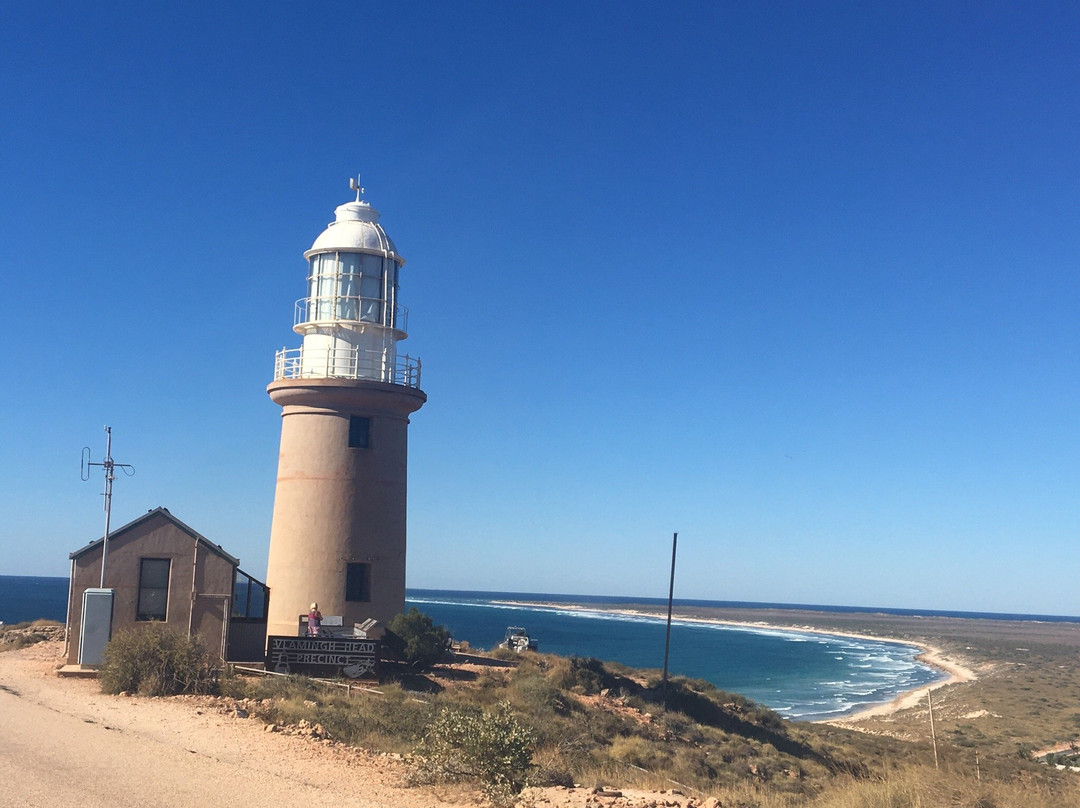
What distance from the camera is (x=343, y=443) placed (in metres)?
21.9

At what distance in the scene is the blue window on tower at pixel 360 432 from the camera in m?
22.1

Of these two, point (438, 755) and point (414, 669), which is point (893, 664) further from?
point (438, 755)

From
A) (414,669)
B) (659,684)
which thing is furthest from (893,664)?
(414,669)

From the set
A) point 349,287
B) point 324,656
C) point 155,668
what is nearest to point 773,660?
point 349,287

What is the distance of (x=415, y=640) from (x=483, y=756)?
1070cm

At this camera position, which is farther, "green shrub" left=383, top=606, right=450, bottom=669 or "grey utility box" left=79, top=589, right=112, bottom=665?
"green shrub" left=383, top=606, right=450, bottom=669

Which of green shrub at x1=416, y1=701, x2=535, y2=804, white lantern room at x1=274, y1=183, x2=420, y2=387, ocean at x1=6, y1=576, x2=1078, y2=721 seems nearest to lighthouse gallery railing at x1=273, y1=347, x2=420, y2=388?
white lantern room at x1=274, y1=183, x2=420, y2=387

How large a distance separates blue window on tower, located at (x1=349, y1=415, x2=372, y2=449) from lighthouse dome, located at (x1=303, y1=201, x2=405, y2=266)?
3891mm

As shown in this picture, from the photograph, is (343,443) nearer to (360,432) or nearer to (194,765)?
(360,432)

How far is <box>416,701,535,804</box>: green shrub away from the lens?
1043 cm

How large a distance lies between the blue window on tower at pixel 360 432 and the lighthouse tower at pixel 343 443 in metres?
0.02

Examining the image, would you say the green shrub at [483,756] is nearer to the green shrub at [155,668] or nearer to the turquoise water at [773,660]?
the green shrub at [155,668]

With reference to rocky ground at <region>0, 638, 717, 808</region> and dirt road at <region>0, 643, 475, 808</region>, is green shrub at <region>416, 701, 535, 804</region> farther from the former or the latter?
dirt road at <region>0, 643, 475, 808</region>

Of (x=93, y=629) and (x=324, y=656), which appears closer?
(x=93, y=629)
